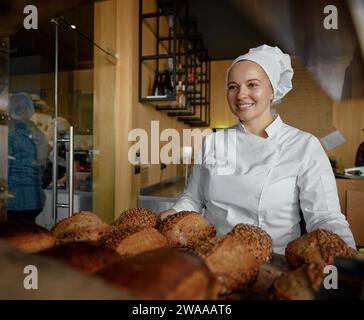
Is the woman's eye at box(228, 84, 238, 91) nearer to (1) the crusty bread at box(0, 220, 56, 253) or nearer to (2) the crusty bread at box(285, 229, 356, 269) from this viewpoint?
(2) the crusty bread at box(285, 229, 356, 269)

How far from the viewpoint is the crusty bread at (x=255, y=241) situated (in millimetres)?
434

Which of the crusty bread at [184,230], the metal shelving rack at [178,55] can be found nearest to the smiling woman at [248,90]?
the crusty bread at [184,230]

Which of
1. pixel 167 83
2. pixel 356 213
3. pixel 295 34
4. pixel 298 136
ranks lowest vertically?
pixel 356 213

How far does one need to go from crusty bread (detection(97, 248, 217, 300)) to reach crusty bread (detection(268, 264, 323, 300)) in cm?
8

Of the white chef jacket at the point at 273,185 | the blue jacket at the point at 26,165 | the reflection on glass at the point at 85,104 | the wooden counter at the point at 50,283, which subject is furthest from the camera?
the reflection on glass at the point at 85,104

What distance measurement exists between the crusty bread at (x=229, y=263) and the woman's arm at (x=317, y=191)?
426 mm

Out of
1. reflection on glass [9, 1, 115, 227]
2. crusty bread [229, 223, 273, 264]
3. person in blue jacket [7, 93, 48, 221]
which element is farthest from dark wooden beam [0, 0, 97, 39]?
reflection on glass [9, 1, 115, 227]

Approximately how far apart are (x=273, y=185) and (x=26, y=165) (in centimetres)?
156

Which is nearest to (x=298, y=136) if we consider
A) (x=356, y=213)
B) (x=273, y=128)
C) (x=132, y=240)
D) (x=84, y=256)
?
(x=273, y=128)

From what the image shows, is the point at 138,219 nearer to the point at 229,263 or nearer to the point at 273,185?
the point at 229,263

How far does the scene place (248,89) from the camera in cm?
98

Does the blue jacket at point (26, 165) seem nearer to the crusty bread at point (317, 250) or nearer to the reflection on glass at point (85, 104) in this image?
the reflection on glass at point (85, 104)
